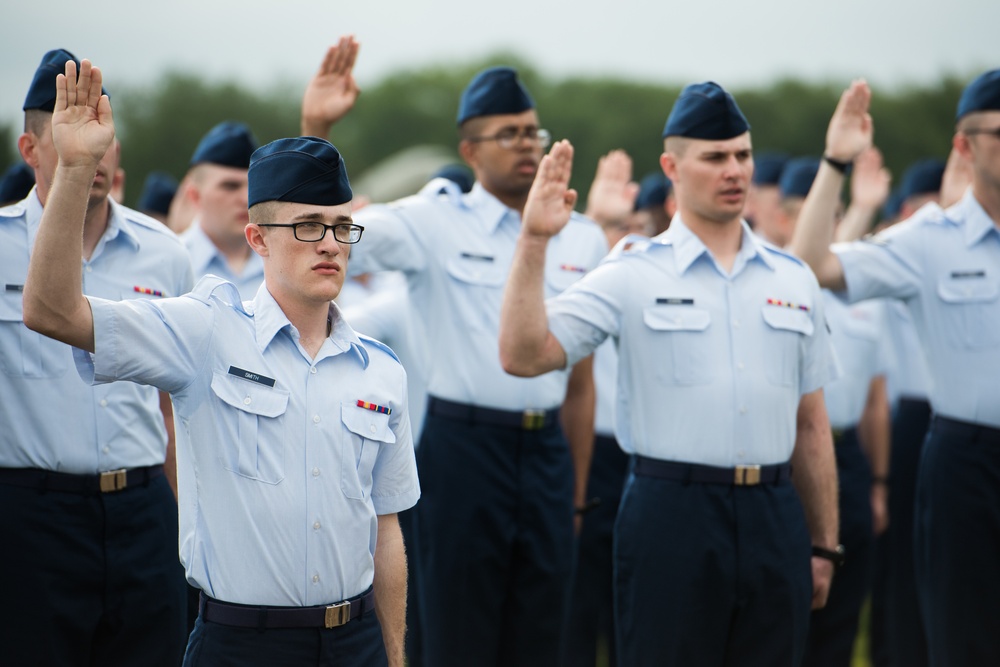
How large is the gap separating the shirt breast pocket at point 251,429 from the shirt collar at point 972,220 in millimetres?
3579

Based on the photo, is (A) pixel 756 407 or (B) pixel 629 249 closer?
(A) pixel 756 407

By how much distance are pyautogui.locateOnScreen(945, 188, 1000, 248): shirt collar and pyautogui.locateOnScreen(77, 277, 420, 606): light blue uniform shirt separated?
3.29m

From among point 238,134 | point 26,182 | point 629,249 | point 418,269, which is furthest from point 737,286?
point 26,182

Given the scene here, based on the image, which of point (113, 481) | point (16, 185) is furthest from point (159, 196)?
point (113, 481)

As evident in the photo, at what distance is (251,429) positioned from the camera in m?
3.28

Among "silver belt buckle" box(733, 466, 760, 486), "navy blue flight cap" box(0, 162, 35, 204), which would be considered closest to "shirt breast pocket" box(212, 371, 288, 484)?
"silver belt buckle" box(733, 466, 760, 486)

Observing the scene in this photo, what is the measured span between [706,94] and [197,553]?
2.74m

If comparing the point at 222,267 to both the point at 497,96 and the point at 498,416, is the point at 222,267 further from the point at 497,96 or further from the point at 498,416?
the point at 498,416

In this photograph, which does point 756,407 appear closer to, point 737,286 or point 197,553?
point 737,286

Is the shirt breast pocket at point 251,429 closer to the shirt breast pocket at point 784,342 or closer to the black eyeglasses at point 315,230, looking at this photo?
the black eyeglasses at point 315,230

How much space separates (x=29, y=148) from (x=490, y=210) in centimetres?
233

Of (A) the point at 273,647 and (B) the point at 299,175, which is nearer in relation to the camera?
(A) the point at 273,647

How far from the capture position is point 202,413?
10.9 feet

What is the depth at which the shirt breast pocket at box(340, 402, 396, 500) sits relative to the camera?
3.37 m
